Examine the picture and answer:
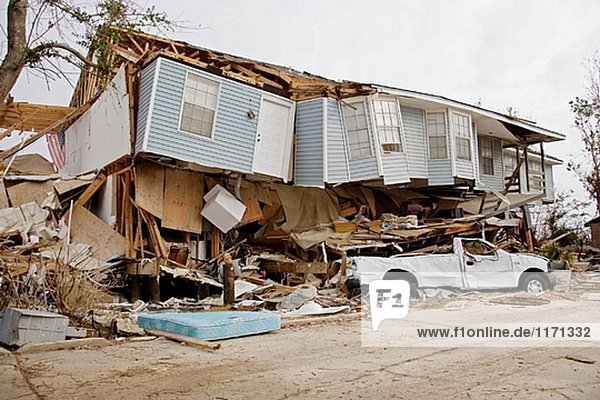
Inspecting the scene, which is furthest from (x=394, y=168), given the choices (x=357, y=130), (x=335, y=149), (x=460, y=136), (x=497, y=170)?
(x=497, y=170)

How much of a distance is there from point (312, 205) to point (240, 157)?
3345 mm

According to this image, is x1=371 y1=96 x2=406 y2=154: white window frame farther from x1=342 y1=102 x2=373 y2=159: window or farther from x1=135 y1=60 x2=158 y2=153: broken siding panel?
x1=135 y1=60 x2=158 y2=153: broken siding panel

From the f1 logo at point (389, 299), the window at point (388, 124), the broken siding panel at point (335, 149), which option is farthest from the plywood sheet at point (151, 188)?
the window at point (388, 124)

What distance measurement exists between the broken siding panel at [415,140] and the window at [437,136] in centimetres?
28

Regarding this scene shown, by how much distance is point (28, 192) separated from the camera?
14258mm

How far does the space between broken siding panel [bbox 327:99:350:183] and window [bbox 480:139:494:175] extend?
26.1ft

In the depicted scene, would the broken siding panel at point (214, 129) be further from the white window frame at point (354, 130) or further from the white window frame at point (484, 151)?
the white window frame at point (484, 151)

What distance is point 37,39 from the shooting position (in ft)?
21.2

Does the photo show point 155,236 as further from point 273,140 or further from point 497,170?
point 497,170

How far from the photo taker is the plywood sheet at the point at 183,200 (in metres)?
14.8

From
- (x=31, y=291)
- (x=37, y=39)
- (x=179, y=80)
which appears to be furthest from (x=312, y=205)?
(x=37, y=39)

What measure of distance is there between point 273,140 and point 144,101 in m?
4.02

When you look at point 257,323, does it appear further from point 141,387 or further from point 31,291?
point 31,291

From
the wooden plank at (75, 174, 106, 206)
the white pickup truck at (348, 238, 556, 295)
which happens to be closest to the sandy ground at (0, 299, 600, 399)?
the white pickup truck at (348, 238, 556, 295)
